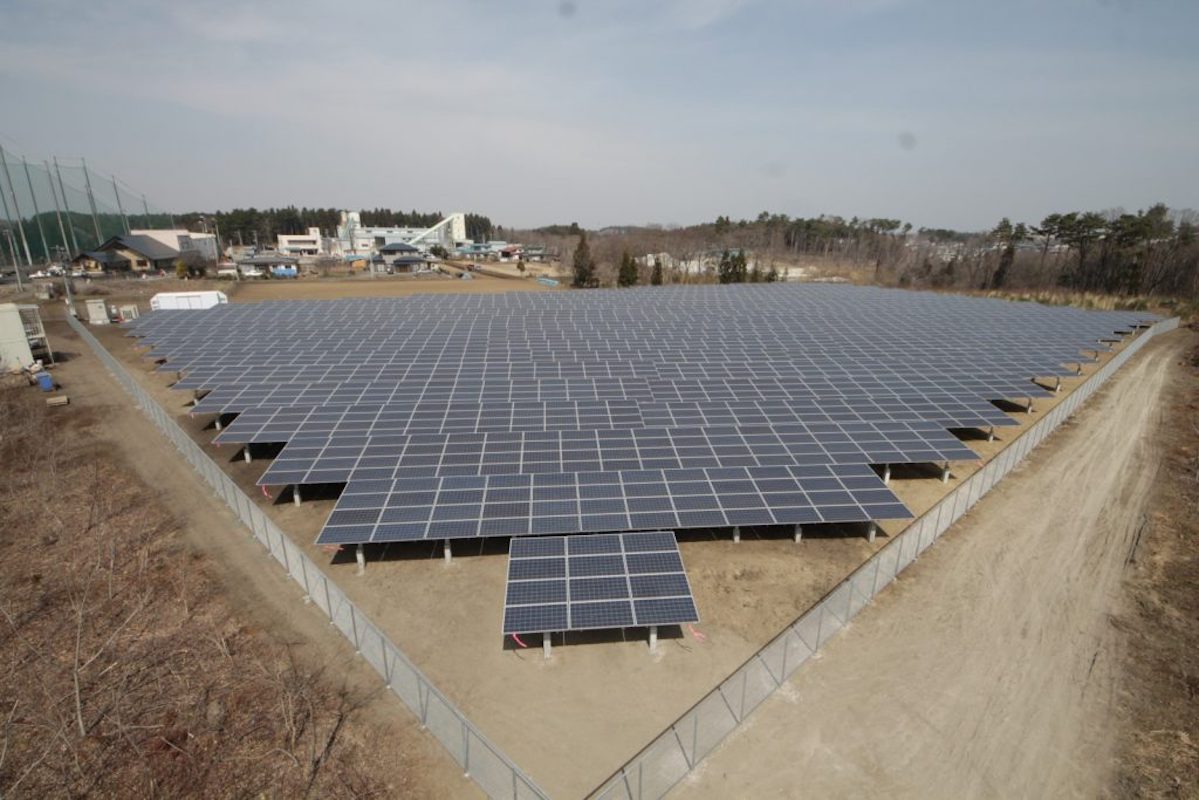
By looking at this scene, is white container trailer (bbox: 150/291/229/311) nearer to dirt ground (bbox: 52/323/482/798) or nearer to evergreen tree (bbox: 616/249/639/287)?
dirt ground (bbox: 52/323/482/798)

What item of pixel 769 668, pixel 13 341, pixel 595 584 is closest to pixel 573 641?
pixel 595 584

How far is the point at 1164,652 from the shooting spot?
18016 mm

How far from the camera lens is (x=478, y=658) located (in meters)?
17.4

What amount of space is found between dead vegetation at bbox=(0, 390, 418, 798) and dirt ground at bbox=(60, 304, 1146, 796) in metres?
2.92

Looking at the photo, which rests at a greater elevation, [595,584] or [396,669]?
[595,584]

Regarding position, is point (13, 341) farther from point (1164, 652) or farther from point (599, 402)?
point (1164, 652)

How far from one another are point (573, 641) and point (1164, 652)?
19.2 m

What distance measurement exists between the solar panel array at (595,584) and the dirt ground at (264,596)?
388cm

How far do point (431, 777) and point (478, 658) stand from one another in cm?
401

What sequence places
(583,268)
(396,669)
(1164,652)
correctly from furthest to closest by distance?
(583,268)
(1164,652)
(396,669)

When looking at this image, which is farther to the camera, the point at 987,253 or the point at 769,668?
the point at 987,253

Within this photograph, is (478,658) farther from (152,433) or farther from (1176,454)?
(1176,454)

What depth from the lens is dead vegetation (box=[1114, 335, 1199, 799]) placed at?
14078 mm

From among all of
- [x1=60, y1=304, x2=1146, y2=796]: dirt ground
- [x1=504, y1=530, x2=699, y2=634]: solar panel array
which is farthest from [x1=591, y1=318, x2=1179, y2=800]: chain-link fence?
[x1=504, y1=530, x2=699, y2=634]: solar panel array
